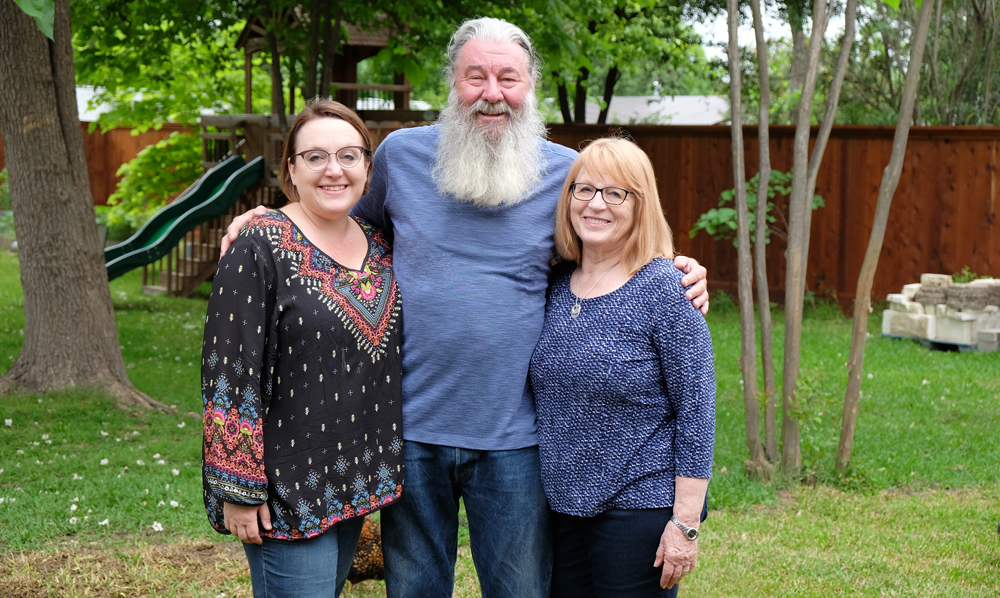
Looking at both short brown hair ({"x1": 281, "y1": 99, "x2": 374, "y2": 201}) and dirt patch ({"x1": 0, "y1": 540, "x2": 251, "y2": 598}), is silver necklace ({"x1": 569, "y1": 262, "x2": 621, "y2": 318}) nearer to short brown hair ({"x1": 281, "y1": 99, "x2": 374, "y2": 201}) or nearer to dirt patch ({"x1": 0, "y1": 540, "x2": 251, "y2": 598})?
short brown hair ({"x1": 281, "y1": 99, "x2": 374, "y2": 201})

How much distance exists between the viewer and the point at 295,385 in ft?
7.32

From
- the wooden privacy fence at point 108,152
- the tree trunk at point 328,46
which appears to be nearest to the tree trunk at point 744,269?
the tree trunk at point 328,46

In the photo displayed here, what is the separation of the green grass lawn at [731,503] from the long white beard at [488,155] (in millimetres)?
1910

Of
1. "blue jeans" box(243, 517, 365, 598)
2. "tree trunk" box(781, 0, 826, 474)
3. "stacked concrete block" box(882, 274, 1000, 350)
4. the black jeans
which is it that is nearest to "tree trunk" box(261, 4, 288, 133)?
"tree trunk" box(781, 0, 826, 474)

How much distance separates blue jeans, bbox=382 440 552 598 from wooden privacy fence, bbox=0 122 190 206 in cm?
1984

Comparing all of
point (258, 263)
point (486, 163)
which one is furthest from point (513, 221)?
point (258, 263)

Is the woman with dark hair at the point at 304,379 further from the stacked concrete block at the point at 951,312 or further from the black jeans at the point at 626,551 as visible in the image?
the stacked concrete block at the point at 951,312

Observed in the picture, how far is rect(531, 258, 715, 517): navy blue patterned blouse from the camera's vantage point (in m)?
2.31

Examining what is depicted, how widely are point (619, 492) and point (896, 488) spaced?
3.40 metres

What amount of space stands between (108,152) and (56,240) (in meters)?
16.2

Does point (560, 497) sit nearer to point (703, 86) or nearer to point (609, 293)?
point (609, 293)

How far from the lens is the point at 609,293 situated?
2408 millimetres

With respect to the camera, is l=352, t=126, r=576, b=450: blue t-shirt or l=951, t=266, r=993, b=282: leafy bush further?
l=951, t=266, r=993, b=282: leafy bush

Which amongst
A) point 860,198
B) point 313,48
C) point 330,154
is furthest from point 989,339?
point 330,154
